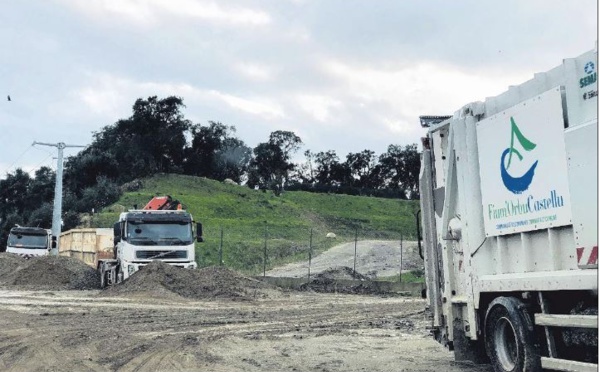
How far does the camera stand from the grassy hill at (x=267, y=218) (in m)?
51.8

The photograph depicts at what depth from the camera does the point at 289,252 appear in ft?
168

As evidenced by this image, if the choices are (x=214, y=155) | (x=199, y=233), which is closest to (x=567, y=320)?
(x=199, y=233)

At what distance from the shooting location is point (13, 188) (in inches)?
3408

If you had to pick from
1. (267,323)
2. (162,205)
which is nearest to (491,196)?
(267,323)

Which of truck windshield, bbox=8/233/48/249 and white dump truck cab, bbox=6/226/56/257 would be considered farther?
truck windshield, bbox=8/233/48/249

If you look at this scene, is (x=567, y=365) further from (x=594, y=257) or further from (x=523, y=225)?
(x=523, y=225)

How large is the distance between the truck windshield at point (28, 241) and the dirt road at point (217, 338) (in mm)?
22789

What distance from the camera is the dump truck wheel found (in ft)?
26.0

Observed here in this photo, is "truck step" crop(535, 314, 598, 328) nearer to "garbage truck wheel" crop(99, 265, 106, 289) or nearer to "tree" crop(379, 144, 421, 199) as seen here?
"garbage truck wheel" crop(99, 265, 106, 289)

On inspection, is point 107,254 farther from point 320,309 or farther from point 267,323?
point 267,323

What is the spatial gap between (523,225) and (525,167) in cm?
63

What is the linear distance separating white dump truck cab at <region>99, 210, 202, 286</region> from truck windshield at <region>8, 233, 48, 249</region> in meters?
18.0

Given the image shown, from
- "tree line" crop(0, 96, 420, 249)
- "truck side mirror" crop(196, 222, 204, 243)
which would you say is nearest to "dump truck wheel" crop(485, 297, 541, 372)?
"truck side mirror" crop(196, 222, 204, 243)

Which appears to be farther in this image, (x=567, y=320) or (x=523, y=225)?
(x=523, y=225)
